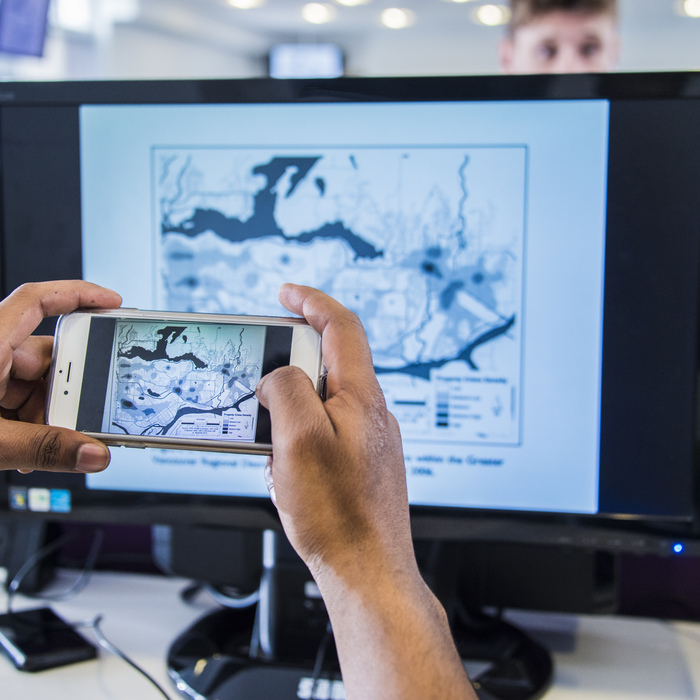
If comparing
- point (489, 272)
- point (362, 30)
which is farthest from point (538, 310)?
point (362, 30)

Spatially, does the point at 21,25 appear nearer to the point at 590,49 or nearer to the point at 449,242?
the point at 449,242

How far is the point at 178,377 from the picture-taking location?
44 cm

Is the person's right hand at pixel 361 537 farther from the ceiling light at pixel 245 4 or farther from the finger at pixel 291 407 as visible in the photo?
the ceiling light at pixel 245 4

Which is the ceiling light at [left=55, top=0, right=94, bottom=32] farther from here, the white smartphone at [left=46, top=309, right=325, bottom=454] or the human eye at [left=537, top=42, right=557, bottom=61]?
the white smartphone at [left=46, top=309, right=325, bottom=454]

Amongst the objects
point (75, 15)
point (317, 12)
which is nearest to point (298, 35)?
point (317, 12)

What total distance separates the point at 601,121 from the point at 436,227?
149mm

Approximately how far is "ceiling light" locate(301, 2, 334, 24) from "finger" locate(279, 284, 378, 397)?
415 centimetres

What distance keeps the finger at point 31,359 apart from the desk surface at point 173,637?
10.0 inches

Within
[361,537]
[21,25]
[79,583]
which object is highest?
[21,25]

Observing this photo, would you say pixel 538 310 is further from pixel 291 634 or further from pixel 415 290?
pixel 291 634

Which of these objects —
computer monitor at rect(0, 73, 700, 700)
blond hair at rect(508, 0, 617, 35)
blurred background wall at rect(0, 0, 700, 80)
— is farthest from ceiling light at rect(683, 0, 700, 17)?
computer monitor at rect(0, 73, 700, 700)

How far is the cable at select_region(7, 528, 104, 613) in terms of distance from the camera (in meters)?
0.66

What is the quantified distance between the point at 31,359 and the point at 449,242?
33 cm

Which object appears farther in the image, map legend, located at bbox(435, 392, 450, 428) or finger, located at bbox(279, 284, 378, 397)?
map legend, located at bbox(435, 392, 450, 428)
